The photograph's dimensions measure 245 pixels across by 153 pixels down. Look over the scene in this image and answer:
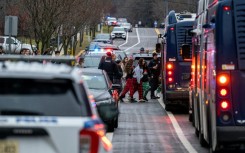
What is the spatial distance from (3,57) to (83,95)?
1.64 metres

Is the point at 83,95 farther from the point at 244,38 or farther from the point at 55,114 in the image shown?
the point at 244,38

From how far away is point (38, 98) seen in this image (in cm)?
718

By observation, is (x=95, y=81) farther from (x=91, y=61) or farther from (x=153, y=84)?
(x=91, y=61)

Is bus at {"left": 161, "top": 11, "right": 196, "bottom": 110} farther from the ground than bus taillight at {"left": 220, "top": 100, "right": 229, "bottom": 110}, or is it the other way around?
bus at {"left": 161, "top": 11, "right": 196, "bottom": 110}

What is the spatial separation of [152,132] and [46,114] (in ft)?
40.3

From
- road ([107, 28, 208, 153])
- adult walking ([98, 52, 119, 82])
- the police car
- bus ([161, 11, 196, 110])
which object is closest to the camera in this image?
the police car

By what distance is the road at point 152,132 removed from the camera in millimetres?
15977

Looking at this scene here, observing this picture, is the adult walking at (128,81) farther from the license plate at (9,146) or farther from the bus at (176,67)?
the license plate at (9,146)

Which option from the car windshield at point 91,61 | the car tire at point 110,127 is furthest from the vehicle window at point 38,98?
the car windshield at point 91,61

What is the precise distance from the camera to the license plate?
6949 millimetres

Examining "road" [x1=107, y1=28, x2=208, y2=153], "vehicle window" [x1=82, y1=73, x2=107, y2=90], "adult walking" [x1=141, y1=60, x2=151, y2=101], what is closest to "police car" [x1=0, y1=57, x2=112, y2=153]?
"road" [x1=107, y1=28, x2=208, y2=153]

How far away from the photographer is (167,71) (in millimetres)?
24797

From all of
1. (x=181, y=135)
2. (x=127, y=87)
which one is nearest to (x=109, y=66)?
(x=127, y=87)

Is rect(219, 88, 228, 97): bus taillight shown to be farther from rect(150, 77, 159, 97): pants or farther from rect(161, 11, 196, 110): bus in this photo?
rect(150, 77, 159, 97): pants
